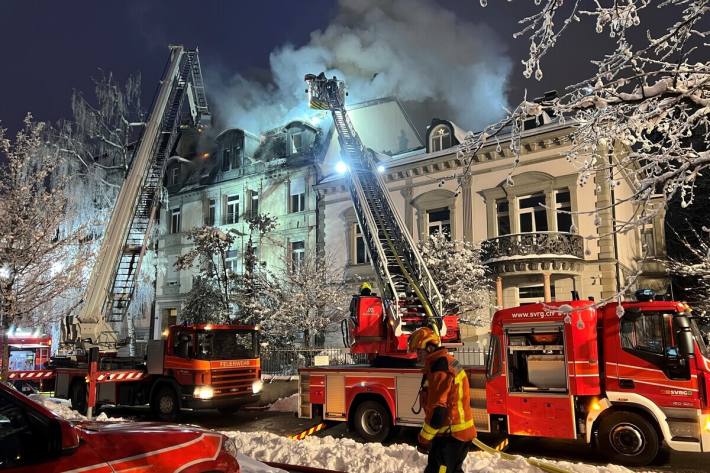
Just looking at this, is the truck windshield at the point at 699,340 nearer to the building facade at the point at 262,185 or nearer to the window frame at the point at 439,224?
the window frame at the point at 439,224

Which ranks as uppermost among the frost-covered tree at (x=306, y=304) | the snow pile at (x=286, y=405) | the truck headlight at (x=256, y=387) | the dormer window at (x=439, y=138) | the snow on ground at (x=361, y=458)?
the dormer window at (x=439, y=138)

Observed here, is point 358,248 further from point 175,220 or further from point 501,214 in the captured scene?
point 175,220

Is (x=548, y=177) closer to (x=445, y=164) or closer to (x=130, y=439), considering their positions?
(x=445, y=164)

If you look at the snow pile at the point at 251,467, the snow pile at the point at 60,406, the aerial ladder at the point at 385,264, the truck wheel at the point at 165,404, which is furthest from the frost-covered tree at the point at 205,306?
the snow pile at the point at 251,467

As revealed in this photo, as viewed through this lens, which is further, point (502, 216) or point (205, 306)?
point (205, 306)

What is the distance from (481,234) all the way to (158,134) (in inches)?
493

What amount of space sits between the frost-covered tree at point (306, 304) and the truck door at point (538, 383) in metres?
12.7

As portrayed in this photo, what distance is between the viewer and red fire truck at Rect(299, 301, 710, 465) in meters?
7.56

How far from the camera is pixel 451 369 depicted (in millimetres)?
4828

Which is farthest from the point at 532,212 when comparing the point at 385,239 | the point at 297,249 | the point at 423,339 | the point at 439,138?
the point at 423,339

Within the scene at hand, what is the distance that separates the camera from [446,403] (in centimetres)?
468

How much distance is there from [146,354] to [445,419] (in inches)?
447

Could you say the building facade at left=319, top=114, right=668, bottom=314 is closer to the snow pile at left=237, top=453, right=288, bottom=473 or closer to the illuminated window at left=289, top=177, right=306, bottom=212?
the illuminated window at left=289, top=177, right=306, bottom=212

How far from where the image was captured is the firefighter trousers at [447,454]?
4695 mm
